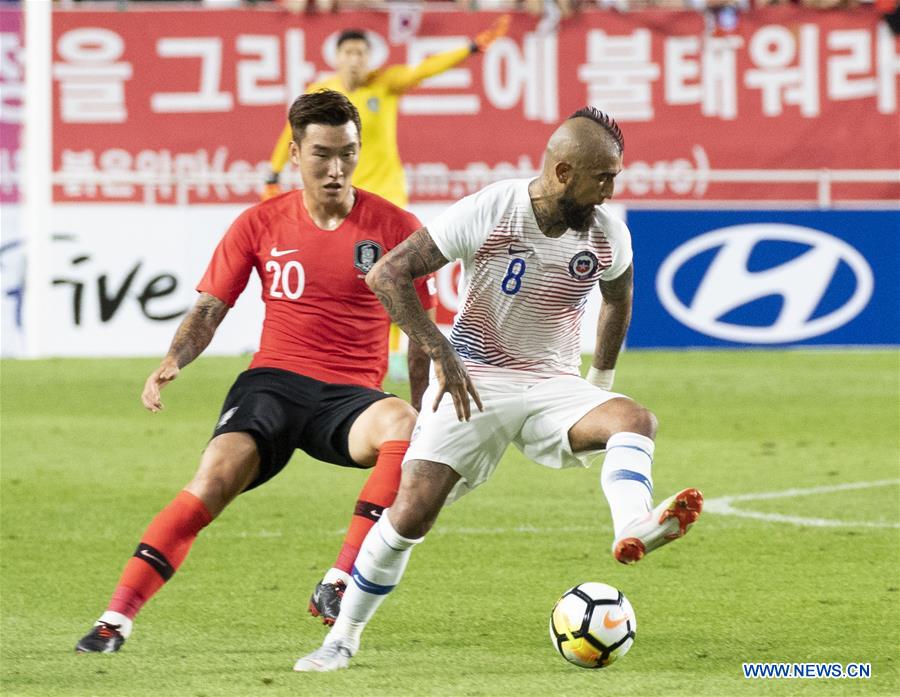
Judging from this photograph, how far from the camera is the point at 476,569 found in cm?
712

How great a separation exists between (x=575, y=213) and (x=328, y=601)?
1594 mm

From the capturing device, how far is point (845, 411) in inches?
496

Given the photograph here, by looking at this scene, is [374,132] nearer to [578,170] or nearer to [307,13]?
[307,13]

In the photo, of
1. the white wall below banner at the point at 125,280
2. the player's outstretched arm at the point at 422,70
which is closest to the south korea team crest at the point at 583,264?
the player's outstretched arm at the point at 422,70

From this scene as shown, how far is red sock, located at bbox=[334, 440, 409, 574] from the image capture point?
5891mm

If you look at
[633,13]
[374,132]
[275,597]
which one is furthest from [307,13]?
[275,597]

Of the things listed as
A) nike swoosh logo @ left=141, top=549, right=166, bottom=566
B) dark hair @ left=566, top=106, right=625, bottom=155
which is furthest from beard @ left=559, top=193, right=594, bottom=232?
nike swoosh logo @ left=141, top=549, right=166, bottom=566

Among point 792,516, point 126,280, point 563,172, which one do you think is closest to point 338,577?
point 563,172

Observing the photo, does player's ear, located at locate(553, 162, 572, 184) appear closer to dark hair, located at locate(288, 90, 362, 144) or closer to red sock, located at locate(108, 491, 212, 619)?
dark hair, located at locate(288, 90, 362, 144)

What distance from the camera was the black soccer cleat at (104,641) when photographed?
5531 mm

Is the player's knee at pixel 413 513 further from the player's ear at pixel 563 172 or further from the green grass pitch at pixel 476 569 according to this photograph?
the player's ear at pixel 563 172

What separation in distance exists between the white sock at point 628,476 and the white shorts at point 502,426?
186mm

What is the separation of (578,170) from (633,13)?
46.9 ft

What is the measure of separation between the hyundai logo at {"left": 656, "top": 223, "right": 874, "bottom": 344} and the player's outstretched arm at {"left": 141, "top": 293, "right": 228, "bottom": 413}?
33.2 feet
